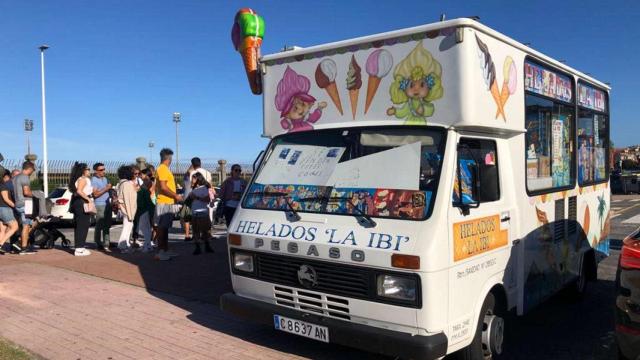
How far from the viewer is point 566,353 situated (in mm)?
5211

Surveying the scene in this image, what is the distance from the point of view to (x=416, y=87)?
15.1ft

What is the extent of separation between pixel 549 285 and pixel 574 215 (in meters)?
1.24

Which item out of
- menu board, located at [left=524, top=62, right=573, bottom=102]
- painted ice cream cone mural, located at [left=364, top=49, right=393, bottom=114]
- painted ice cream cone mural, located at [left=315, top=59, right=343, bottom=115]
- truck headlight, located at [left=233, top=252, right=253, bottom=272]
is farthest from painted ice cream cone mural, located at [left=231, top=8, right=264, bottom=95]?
menu board, located at [left=524, top=62, right=573, bottom=102]

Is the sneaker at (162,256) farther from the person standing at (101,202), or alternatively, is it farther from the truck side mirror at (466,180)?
the truck side mirror at (466,180)

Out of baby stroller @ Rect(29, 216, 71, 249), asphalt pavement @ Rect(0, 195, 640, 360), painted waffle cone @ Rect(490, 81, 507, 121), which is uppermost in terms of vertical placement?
painted waffle cone @ Rect(490, 81, 507, 121)

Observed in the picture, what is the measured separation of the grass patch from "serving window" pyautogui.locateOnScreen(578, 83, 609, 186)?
6612 millimetres

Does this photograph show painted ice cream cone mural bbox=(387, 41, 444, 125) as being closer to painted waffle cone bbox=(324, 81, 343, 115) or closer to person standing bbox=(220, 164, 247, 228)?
painted waffle cone bbox=(324, 81, 343, 115)

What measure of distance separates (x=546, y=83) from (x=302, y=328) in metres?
3.90

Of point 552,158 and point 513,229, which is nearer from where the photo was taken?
point 513,229

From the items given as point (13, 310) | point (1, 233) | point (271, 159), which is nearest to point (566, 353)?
point (271, 159)

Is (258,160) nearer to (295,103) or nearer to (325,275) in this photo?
(295,103)

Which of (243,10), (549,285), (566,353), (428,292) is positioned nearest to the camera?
(428,292)

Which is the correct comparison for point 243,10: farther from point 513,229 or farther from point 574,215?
point 574,215

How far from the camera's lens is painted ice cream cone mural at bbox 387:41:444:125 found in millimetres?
4504
